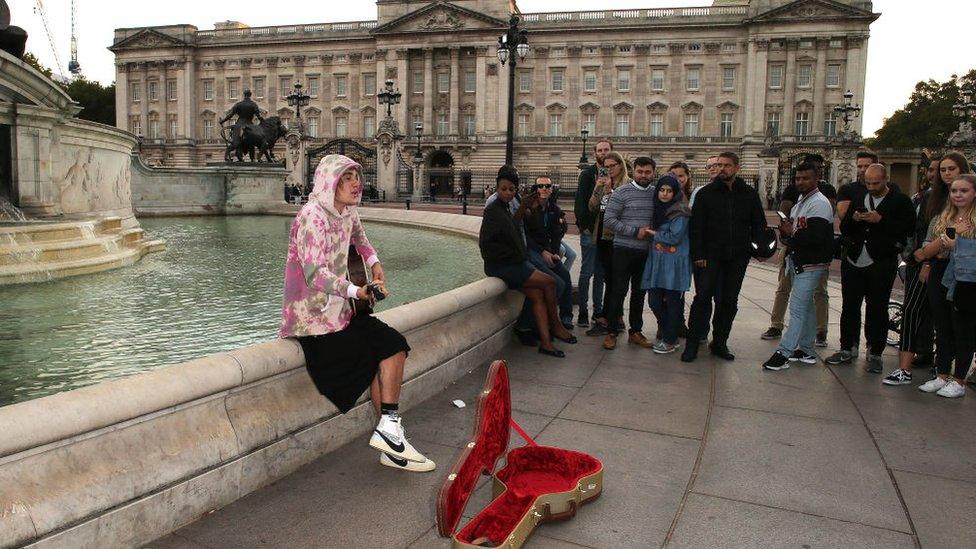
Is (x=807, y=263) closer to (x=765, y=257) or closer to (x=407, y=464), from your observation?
(x=765, y=257)

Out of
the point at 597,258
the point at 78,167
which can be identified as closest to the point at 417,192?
the point at 78,167

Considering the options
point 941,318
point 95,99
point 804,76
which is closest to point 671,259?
point 941,318

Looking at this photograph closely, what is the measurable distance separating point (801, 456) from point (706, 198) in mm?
3098

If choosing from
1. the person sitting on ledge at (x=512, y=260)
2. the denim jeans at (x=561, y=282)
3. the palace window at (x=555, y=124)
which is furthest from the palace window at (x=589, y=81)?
the person sitting on ledge at (x=512, y=260)

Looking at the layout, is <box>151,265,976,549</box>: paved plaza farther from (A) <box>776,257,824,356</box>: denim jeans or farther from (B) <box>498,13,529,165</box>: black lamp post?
(B) <box>498,13,529,165</box>: black lamp post

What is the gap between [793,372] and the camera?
641 cm

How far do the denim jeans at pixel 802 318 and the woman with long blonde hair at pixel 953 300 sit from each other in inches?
36.7

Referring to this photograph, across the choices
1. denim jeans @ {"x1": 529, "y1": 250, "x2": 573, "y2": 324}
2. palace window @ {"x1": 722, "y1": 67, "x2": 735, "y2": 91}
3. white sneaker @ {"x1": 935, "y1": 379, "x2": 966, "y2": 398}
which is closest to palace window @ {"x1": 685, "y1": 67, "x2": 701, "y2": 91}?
palace window @ {"x1": 722, "y1": 67, "x2": 735, "y2": 91}

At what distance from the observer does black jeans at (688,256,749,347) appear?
689 centimetres

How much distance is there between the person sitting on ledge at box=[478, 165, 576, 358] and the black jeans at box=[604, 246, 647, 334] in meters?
0.80

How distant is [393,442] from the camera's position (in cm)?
398

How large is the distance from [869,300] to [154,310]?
262 inches

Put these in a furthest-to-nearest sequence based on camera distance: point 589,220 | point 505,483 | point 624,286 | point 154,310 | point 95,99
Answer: point 95,99 < point 589,220 < point 624,286 < point 154,310 < point 505,483

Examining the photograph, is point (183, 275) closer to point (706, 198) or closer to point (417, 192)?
point (706, 198)
